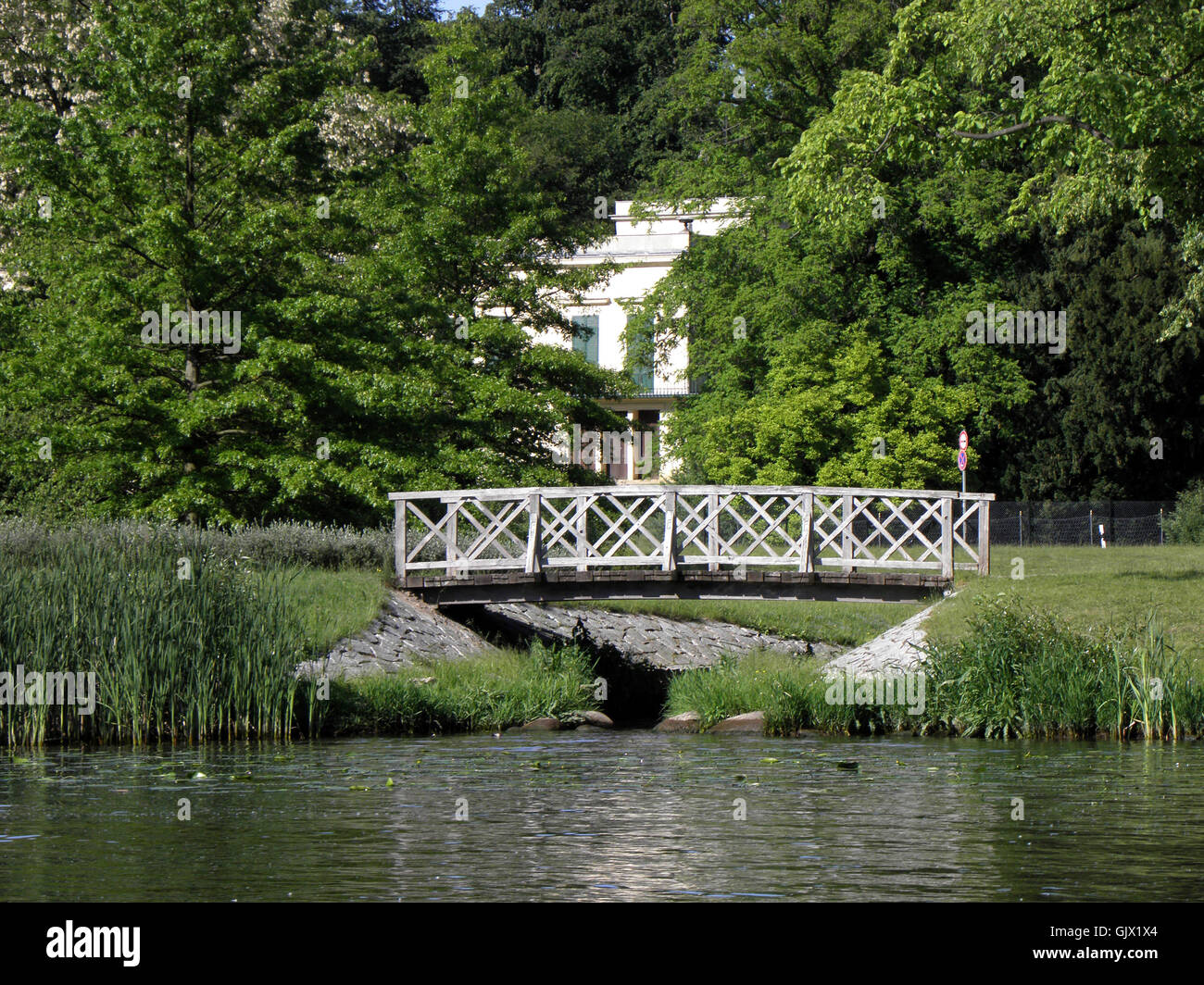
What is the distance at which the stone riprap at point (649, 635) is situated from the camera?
22844 mm

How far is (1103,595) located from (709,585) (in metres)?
5.21

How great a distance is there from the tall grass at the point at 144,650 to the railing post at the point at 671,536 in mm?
7018

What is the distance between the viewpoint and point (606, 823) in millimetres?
9992

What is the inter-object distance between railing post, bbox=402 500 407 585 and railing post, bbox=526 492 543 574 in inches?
76.6

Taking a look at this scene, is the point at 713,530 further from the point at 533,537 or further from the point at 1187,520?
the point at 1187,520

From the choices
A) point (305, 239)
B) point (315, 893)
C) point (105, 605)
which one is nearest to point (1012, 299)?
point (305, 239)

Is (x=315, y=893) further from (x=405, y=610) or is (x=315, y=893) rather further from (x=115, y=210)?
(x=115, y=210)

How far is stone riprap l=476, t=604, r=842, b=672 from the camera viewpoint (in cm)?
2284

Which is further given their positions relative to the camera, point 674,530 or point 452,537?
point 452,537

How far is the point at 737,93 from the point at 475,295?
9113 millimetres

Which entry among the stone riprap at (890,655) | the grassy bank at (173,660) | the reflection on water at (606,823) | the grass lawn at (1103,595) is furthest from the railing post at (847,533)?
the reflection on water at (606,823)

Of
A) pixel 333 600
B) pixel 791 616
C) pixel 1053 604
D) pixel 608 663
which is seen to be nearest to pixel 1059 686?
pixel 1053 604

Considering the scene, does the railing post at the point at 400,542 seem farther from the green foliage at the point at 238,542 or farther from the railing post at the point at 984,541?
the railing post at the point at 984,541
